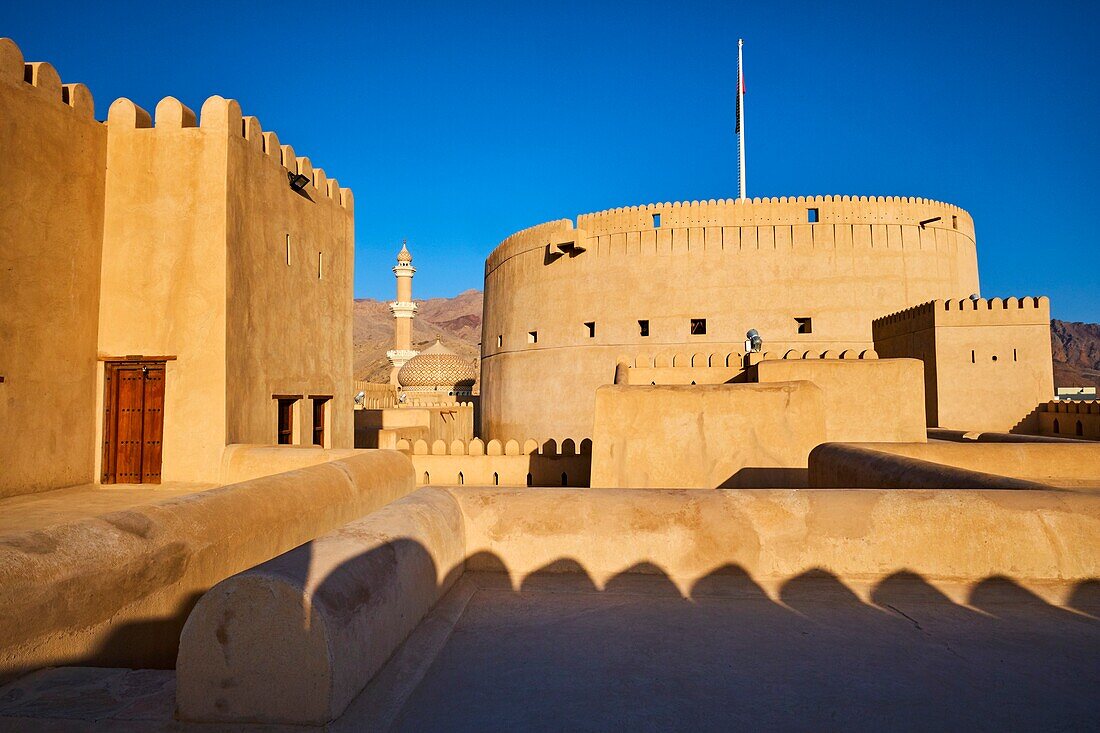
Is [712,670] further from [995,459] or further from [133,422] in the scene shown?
[133,422]

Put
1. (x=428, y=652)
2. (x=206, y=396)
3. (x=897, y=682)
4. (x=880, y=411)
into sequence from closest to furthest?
(x=897, y=682) < (x=428, y=652) < (x=206, y=396) < (x=880, y=411)

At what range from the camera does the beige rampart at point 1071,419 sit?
13.4 meters

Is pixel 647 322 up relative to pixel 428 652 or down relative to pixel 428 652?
up

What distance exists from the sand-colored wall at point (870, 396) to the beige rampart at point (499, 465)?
451cm

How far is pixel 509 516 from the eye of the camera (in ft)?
11.3

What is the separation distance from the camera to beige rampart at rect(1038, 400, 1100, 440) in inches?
527

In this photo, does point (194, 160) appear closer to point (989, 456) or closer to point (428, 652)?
point (428, 652)

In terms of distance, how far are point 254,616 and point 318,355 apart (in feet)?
25.2

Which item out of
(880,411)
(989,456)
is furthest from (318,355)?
(989,456)

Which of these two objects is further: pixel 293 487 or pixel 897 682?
pixel 293 487

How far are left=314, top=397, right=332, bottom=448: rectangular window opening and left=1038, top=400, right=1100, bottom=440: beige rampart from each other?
1412cm

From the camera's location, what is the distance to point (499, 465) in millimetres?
11773

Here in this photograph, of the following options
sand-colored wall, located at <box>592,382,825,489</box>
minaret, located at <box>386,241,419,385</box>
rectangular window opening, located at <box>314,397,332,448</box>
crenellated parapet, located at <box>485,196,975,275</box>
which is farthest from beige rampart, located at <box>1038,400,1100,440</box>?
minaret, located at <box>386,241,419,385</box>

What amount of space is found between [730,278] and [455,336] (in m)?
77.8
